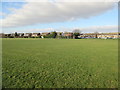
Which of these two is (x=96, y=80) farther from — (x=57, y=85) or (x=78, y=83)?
(x=57, y=85)

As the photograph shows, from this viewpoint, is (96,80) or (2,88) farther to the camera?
(96,80)

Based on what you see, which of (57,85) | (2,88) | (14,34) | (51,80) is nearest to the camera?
(2,88)

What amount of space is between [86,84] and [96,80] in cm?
71

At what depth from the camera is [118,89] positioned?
12.5 ft

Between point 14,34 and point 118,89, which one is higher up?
point 14,34

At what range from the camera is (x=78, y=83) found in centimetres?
412

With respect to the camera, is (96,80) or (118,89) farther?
(96,80)

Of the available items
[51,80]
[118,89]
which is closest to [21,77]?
[51,80]

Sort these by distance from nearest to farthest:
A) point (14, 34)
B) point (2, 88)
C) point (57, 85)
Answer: point (2, 88), point (57, 85), point (14, 34)

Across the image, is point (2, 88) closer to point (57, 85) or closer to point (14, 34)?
point (57, 85)

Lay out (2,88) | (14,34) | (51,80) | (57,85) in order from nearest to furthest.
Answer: (2,88)
(57,85)
(51,80)
(14,34)

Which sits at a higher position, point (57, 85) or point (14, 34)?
point (14, 34)

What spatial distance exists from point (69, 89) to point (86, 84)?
836 mm

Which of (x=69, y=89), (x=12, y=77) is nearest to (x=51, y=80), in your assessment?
(x=69, y=89)
